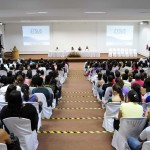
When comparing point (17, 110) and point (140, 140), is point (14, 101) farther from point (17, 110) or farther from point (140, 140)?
point (140, 140)

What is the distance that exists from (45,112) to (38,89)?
0.64 m

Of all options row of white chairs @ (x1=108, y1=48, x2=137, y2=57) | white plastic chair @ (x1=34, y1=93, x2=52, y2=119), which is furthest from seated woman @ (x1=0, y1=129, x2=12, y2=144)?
row of white chairs @ (x1=108, y1=48, x2=137, y2=57)

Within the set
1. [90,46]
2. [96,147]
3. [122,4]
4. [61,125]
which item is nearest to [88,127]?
[61,125]

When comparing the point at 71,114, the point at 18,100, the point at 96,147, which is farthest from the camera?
the point at 71,114

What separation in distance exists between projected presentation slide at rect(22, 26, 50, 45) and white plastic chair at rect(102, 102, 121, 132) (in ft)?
55.8

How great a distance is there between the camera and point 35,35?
20656mm

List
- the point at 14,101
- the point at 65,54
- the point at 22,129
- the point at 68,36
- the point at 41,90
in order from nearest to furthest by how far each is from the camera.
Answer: the point at 14,101 → the point at 22,129 → the point at 41,90 → the point at 65,54 → the point at 68,36

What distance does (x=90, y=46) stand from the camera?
21234 mm

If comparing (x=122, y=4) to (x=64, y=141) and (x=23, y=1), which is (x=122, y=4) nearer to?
(x=23, y=1)

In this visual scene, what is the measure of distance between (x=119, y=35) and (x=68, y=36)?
4830 mm

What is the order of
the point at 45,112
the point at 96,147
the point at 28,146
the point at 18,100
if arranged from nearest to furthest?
the point at 18,100
the point at 28,146
the point at 96,147
the point at 45,112

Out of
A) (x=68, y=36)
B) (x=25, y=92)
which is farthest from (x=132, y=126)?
(x=68, y=36)

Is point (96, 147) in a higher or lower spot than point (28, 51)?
lower

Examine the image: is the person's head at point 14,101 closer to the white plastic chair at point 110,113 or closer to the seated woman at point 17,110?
the seated woman at point 17,110
